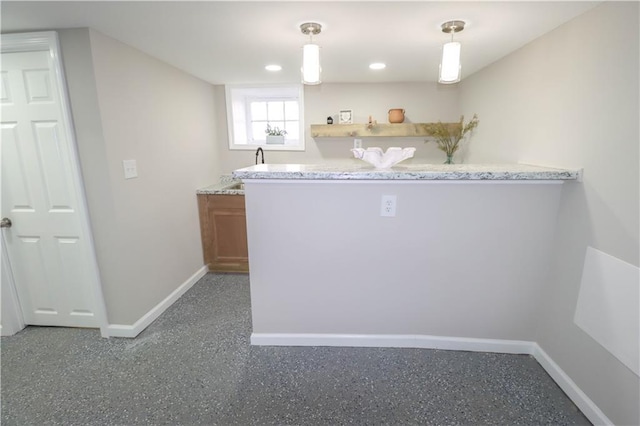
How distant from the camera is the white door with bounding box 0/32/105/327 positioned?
1.83 metres

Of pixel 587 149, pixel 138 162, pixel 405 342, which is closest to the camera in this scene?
pixel 587 149

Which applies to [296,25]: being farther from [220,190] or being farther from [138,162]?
[220,190]

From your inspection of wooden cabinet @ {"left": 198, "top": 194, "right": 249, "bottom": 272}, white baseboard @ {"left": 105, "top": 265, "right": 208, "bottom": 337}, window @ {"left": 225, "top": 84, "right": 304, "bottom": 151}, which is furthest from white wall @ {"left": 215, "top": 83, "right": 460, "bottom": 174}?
white baseboard @ {"left": 105, "top": 265, "right": 208, "bottom": 337}

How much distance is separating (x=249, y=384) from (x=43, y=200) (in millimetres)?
1852

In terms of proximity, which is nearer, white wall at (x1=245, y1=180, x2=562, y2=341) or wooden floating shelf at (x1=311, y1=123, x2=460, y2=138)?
white wall at (x1=245, y1=180, x2=562, y2=341)

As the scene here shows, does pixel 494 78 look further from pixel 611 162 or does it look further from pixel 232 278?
pixel 232 278

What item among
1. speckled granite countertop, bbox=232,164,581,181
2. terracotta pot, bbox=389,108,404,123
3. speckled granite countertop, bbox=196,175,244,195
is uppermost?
terracotta pot, bbox=389,108,404,123

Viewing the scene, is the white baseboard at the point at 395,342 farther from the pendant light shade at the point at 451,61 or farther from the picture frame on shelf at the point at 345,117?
the picture frame on shelf at the point at 345,117

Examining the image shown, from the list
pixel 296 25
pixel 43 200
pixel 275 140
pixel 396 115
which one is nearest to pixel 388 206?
pixel 296 25

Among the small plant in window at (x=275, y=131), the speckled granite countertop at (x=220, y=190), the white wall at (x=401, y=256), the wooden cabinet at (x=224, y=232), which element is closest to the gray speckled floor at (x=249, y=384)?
the white wall at (x=401, y=256)

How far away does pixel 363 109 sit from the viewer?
3.36m

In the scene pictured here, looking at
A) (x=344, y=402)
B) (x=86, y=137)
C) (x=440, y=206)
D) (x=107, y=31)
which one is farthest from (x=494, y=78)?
(x=86, y=137)

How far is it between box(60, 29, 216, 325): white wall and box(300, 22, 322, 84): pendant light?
4.19ft

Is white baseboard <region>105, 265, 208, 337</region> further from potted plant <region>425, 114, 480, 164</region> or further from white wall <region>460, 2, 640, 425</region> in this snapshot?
potted plant <region>425, 114, 480, 164</region>
